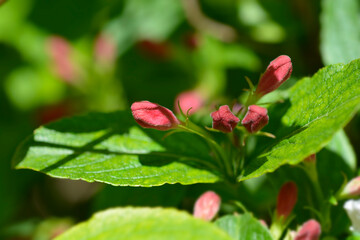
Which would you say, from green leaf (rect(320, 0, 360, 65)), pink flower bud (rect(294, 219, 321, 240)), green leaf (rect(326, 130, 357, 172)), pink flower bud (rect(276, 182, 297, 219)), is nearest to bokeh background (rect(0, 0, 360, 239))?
green leaf (rect(320, 0, 360, 65))

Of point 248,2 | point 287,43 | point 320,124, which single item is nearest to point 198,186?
point 320,124

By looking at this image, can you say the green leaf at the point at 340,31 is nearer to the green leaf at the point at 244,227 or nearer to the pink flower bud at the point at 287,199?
the pink flower bud at the point at 287,199

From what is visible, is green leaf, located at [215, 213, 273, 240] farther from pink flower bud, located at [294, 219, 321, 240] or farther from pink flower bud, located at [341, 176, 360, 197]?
pink flower bud, located at [341, 176, 360, 197]

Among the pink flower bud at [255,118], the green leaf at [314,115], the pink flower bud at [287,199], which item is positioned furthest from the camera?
the pink flower bud at [287,199]

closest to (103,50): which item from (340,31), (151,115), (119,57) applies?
(119,57)

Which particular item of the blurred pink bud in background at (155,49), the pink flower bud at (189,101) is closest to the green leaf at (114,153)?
the pink flower bud at (189,101)
